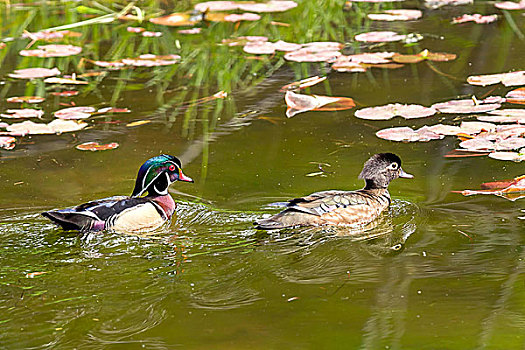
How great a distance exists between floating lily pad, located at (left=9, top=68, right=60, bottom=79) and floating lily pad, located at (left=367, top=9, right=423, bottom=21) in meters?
→ 3.63

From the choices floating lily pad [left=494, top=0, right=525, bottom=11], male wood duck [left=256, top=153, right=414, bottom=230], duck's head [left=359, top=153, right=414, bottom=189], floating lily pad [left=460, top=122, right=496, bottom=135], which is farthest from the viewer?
floating lily pad [left=494, top=0, right=525, bottom=11]

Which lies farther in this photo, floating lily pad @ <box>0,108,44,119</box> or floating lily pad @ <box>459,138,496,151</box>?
floating lily pad @ <box>0,108,44,119</box>

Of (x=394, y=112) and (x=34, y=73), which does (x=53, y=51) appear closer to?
(x=34, y=73)

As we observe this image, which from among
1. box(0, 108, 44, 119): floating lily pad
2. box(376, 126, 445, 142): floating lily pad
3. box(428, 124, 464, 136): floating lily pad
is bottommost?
box(376, 126, 445, 142): floating lily pad

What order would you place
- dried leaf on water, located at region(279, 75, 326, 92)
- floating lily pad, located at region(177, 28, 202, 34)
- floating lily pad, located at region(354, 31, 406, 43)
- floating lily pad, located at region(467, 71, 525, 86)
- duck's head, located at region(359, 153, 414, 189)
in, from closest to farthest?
1. duck's head, located at region(359, 153, 414, 189)
2. floating lily pad, located at region(467, 71, 525, 86)
3. dried leaf on water, located at region(279, 75, 326, 92)
4. floating lily pad, located at region(354, 31, 406, 43)
5. floating lily pad, located at region(177, 28, 202, 34)

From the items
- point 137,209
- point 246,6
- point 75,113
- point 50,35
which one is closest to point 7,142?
point 75,113

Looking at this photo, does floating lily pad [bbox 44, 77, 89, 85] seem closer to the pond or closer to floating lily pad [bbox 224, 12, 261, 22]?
the pond

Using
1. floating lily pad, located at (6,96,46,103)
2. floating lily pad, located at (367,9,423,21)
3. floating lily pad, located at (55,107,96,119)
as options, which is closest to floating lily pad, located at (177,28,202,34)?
floating lily pad, located at (367,9,423,21)

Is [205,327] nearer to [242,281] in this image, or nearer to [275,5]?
[242,281]

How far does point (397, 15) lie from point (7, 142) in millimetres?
5000

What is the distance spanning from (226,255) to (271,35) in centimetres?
493

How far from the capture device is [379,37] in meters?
8.48

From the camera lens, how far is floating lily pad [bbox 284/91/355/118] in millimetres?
6656

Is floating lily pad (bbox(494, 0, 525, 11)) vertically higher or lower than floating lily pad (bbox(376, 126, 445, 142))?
higher
